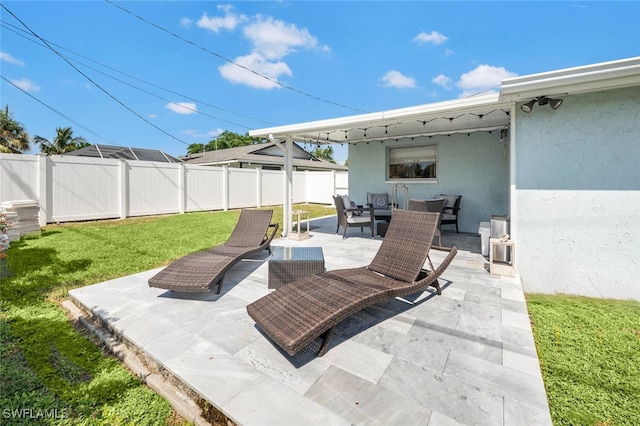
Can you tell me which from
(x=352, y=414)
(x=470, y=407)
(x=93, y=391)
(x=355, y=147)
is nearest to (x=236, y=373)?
(x=352, y=414)

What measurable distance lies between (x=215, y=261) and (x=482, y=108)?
523 cm

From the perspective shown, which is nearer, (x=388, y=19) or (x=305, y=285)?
(x=305, y=285)

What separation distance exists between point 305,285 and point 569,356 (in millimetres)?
2592

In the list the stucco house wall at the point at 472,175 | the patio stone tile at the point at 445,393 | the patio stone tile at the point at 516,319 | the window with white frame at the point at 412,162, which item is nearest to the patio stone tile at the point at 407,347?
the patio stone tile at the point at 445,393

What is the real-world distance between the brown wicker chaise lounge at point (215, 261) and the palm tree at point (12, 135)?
22781 mm

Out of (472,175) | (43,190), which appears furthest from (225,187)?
(472,175)

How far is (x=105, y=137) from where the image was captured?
30.6m

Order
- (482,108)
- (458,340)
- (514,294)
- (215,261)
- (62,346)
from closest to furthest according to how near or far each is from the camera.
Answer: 1. (458,340)
2. (62,346)
3. (514,294)
4. (215,261)
5. (482,108)

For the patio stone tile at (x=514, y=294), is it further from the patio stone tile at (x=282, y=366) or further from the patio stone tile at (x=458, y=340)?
A: the patio stone tile at (x=282, y=366)

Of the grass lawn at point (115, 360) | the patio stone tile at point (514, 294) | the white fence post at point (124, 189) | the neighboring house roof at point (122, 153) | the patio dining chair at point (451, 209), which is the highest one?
Answer: the neighboring house roof at point (122, 153)

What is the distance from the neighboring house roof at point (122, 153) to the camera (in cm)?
1559

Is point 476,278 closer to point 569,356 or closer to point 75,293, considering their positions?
point 569,356

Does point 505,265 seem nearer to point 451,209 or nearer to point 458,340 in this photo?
point 458,340

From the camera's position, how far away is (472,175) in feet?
28.9
